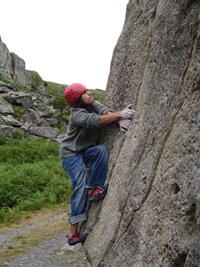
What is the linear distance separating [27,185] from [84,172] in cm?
1239

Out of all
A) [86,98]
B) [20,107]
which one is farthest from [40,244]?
[20,107]

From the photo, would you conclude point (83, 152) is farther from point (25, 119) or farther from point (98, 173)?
point (25, 119)

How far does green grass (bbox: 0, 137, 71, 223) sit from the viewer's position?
17719 mm

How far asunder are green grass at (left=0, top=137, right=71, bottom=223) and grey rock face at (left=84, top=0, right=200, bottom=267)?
10417 mm

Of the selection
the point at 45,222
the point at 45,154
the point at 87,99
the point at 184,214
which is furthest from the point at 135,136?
the point at 45,154

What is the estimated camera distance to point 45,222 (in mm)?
16281

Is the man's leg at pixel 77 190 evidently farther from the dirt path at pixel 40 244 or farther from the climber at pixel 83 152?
the dirt path at pixel 40 244

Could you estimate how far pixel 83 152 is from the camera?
7.81m

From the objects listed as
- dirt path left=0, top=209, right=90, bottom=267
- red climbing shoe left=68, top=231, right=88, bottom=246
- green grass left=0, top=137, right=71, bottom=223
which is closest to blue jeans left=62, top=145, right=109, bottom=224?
red climbing shoe left=68, top=231, right=88, bottom=246

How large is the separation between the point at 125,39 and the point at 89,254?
4.03 meters

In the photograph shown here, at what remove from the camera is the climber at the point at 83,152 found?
7.51m

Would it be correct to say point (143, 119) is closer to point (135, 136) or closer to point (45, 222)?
point (135, 136)

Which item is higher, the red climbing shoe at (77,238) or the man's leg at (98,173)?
the man's leg at (98,173)

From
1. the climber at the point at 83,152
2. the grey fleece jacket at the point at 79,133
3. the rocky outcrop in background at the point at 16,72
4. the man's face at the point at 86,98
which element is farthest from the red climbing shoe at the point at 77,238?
the rocky outcrop in background at the point at 16,72
